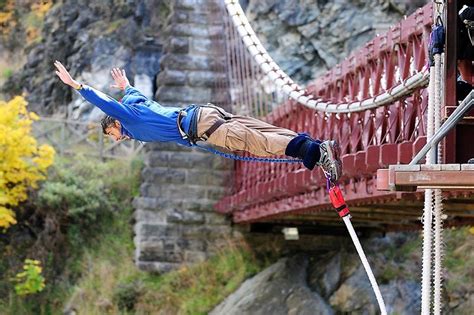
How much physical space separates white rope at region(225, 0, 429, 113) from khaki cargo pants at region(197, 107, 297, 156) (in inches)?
69.3

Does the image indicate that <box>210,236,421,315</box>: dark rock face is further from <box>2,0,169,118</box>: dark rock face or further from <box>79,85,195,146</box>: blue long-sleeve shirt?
<box>2,0,169,118</box>: dark rock face

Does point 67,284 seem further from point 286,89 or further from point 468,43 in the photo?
point 468,43

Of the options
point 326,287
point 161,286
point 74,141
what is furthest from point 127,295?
point 74,141

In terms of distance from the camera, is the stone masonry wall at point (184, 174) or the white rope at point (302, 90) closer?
the white rope at point (302, 90)

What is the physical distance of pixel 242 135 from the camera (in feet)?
22.6

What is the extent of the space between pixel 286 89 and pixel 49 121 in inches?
482

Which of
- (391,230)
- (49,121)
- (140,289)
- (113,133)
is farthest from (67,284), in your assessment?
(113,133)

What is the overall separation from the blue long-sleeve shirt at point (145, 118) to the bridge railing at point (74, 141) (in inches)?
576

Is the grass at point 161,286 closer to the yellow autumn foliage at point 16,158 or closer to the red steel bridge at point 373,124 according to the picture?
the yellow autumn foliage at point 16,158

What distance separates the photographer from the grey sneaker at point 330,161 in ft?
21.3

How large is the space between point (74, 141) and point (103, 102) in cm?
1576

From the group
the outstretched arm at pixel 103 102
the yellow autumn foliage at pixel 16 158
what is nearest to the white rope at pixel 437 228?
the outstretched arm at pixel 103 102

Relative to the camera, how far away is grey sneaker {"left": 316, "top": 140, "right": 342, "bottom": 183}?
6.50 meters

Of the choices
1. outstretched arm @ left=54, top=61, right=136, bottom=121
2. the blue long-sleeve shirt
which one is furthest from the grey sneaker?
outstretched arm @ left=54, top=61, right=136, bottom=121
